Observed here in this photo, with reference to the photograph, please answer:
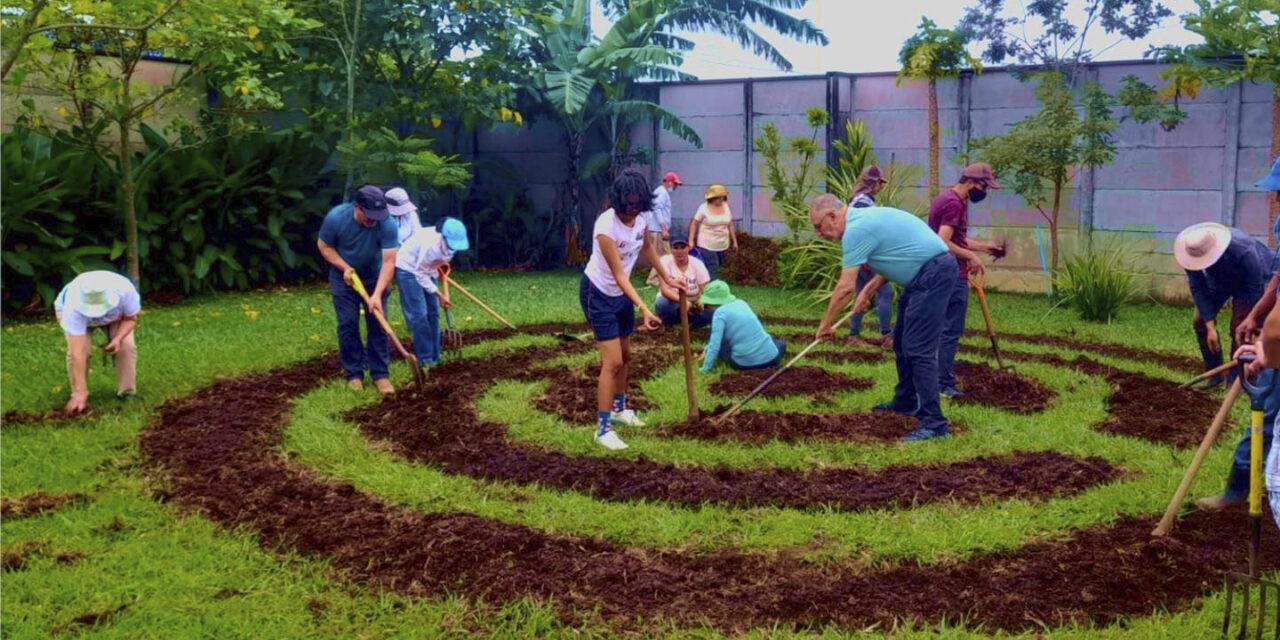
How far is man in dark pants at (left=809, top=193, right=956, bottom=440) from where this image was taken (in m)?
6.82

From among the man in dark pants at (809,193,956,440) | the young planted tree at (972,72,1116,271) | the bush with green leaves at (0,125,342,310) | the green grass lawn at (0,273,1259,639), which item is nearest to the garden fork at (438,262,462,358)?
the green grass lawn at (0,273,1259,639)

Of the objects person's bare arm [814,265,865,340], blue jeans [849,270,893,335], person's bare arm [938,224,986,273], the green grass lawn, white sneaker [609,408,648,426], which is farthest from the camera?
blue jeans [849,270,893,335]

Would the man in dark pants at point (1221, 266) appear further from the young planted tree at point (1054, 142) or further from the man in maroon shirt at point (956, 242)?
the young planted tree at point (1054, 142)

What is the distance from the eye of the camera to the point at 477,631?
4297mm

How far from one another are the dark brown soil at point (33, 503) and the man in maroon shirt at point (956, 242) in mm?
5543

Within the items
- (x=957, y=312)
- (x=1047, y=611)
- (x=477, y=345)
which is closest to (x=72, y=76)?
(x=477, y=345)

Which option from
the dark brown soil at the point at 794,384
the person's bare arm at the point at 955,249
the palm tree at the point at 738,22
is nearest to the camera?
the person's bare arm at the point at 955,249

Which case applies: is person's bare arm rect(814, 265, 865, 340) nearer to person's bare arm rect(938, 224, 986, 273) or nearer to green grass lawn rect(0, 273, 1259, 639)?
green grass lawn rect(0, 273, 1259, 639)

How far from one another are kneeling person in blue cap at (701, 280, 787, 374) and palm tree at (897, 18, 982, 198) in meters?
6.07

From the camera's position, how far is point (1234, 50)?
11.4 meters

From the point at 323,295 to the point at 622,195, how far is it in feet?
28.4

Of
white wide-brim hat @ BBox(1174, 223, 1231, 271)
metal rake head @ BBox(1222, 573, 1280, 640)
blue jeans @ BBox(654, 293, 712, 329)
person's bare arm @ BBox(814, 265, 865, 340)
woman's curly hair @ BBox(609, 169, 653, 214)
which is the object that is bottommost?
metal rake head @ BBox(1222, 573, 1280, 640)

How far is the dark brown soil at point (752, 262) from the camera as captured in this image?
49.9 ft

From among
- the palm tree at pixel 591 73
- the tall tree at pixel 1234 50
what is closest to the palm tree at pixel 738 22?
the palm tree at pixel 591 73
